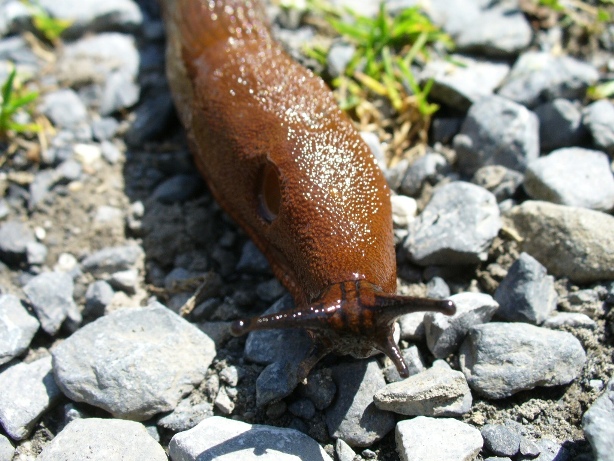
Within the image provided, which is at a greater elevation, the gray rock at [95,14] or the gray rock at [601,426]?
the gray rock at [95,14]

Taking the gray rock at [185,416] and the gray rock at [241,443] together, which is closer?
the gray rock at [241,443]

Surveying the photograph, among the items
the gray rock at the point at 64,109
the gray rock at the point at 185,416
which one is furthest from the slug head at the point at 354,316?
the gray rock at the point at 64,109

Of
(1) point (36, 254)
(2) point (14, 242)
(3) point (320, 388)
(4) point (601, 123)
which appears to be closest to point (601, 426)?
(3) point (320, 388)

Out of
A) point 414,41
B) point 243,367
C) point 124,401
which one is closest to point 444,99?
point 414,41

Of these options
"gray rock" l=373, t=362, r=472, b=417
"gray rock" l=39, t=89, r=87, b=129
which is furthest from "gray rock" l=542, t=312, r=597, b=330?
"gray rock" l=39, t=89, r=87, b=129

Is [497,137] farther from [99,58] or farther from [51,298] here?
[99,58]

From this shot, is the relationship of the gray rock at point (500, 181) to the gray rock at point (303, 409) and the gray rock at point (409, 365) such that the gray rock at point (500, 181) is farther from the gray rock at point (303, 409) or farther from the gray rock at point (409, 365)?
the gray rock at point (303, 409)

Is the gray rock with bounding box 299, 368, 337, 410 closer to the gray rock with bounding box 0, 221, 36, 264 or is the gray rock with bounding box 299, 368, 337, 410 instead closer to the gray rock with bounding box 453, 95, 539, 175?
the gray rock with bounding box 453, 95, 539, 175
